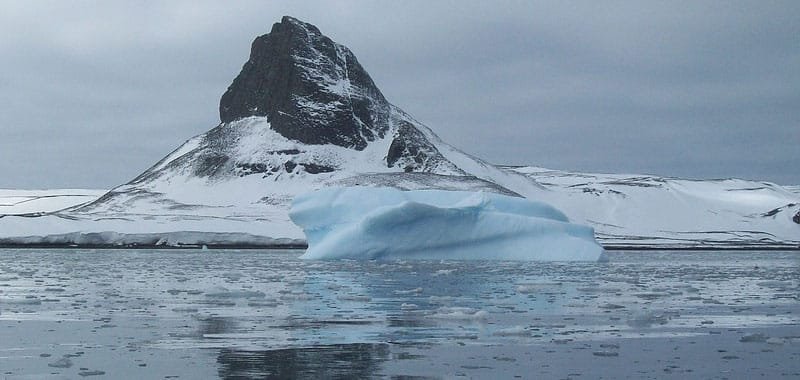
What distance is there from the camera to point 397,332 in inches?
495

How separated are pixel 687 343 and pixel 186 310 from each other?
801 centimetres

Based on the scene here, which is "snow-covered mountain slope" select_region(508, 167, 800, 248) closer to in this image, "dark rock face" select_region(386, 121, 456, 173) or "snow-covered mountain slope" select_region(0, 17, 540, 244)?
"snow-covered mountain slope" select_region(0, 17, 540, 244)

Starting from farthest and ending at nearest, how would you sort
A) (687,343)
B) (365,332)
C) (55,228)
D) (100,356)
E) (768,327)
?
(55,228) → (768,327) → (365,332) → (687,343) → (100,356)

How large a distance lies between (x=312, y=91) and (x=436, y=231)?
286 ft

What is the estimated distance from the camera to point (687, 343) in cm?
1142

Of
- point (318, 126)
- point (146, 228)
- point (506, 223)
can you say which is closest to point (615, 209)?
point (318, 126)

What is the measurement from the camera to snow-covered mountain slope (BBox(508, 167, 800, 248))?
110062mm

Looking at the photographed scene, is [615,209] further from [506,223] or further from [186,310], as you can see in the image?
[186,310]

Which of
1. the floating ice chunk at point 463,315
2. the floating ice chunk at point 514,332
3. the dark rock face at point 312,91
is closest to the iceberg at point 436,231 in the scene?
the floating ice chunk at point 463,315

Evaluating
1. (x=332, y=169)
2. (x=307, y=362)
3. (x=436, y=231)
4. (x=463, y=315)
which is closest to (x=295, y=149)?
(x=332, y=169)

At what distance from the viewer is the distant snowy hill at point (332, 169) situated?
361 ft

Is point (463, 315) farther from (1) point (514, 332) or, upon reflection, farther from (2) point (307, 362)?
(2) point (307, 362)

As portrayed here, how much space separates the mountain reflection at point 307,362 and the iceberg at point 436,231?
26899 mm

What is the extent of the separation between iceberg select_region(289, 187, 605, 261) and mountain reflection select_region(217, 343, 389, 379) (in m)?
26.9
